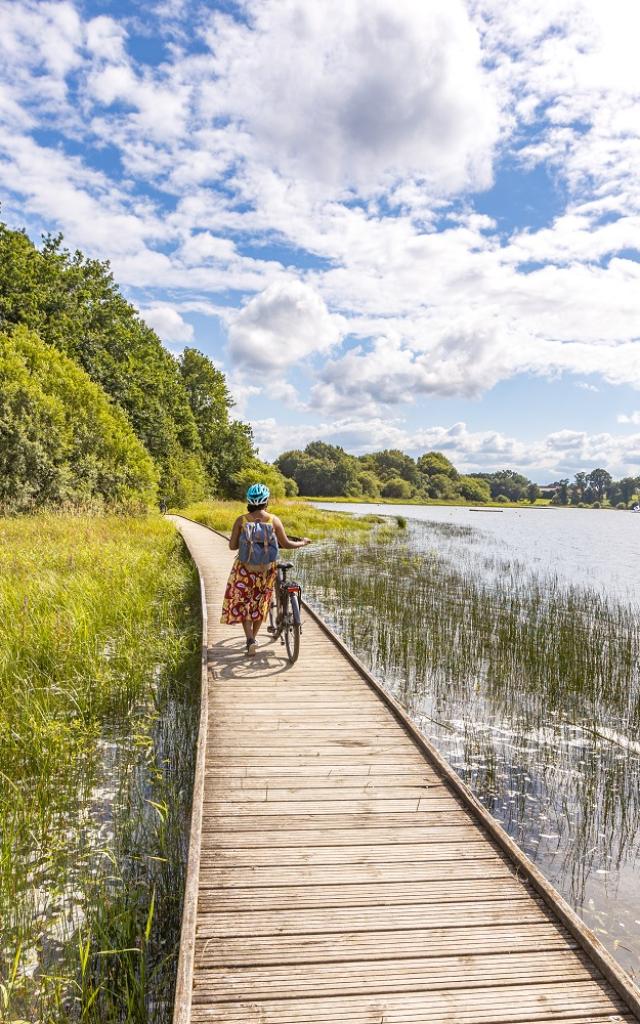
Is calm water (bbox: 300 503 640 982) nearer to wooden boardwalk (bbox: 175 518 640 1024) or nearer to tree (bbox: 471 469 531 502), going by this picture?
wooden boardwalk (bbox: 175 518 640 1024)

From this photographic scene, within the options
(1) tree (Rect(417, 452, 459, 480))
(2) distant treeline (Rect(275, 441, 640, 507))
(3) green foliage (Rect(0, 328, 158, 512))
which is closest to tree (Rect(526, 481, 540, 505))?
(2) distant treeline (Rect(275, 441, 640, 507))

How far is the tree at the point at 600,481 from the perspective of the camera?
526 feet

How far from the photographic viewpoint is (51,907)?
363cm

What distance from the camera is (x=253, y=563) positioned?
264 inches

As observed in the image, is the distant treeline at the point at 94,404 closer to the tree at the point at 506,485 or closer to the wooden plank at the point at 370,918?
the wooden plank at the point at 370,918

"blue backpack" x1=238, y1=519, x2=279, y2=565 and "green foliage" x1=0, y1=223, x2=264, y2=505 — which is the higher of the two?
"green foliage" x1=0, y1=223, x2=264, y2=505

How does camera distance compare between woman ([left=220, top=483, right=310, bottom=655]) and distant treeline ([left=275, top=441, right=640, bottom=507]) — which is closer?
woman ([left=220, top=483, right=310, bottom=655])

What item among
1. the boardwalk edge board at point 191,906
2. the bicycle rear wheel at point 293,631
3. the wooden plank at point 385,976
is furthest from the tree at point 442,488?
the wooden plank at point 385,976

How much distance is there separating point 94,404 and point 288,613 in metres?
21.6

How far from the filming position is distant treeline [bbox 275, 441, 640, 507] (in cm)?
12038

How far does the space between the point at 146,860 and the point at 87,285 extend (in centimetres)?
4405

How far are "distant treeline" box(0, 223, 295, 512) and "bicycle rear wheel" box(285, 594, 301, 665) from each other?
15.5m

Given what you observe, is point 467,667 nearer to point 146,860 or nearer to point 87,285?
point 146,860

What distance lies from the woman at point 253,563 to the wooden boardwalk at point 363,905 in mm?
1928
